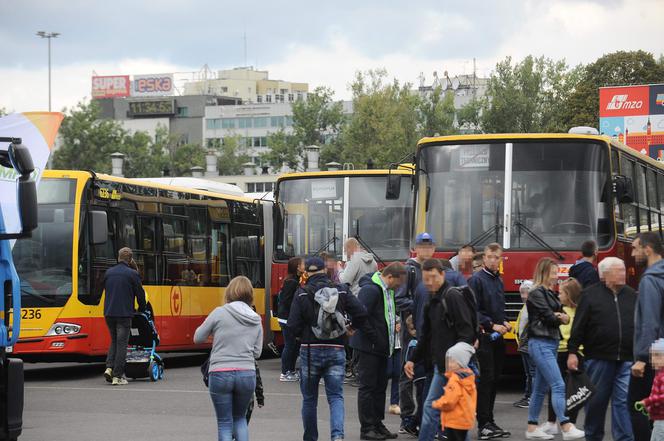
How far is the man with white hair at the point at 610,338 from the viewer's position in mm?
11055

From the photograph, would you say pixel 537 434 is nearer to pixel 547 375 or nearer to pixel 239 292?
pixel 547 375

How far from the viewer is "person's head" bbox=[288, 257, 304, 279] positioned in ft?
64.5

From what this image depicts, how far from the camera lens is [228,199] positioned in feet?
87.2

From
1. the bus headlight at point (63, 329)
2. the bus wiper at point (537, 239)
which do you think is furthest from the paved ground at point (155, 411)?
the bus wiper at point (537, 239)

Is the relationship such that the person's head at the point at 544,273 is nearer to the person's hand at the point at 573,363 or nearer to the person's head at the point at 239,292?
the person's hand at the point at 573,363

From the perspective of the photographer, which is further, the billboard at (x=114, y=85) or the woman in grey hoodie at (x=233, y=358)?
the billboard at (x=114, y=85)

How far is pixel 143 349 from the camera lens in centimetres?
2036

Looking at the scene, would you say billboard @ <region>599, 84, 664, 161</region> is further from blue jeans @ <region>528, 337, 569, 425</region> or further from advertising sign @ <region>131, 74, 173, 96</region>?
advertising sign @ <region>131, 74, 173, 96</region>

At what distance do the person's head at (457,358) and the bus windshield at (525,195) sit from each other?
23.6 ft

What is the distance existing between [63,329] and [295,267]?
11.9ft

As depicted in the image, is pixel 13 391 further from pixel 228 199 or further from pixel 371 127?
pixel 371 127

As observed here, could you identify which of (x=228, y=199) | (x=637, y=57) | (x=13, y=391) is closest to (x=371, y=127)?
(x=637, y=57)

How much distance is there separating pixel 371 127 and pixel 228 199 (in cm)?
4445

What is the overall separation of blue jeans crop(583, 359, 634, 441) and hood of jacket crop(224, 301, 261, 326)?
2859 mm
